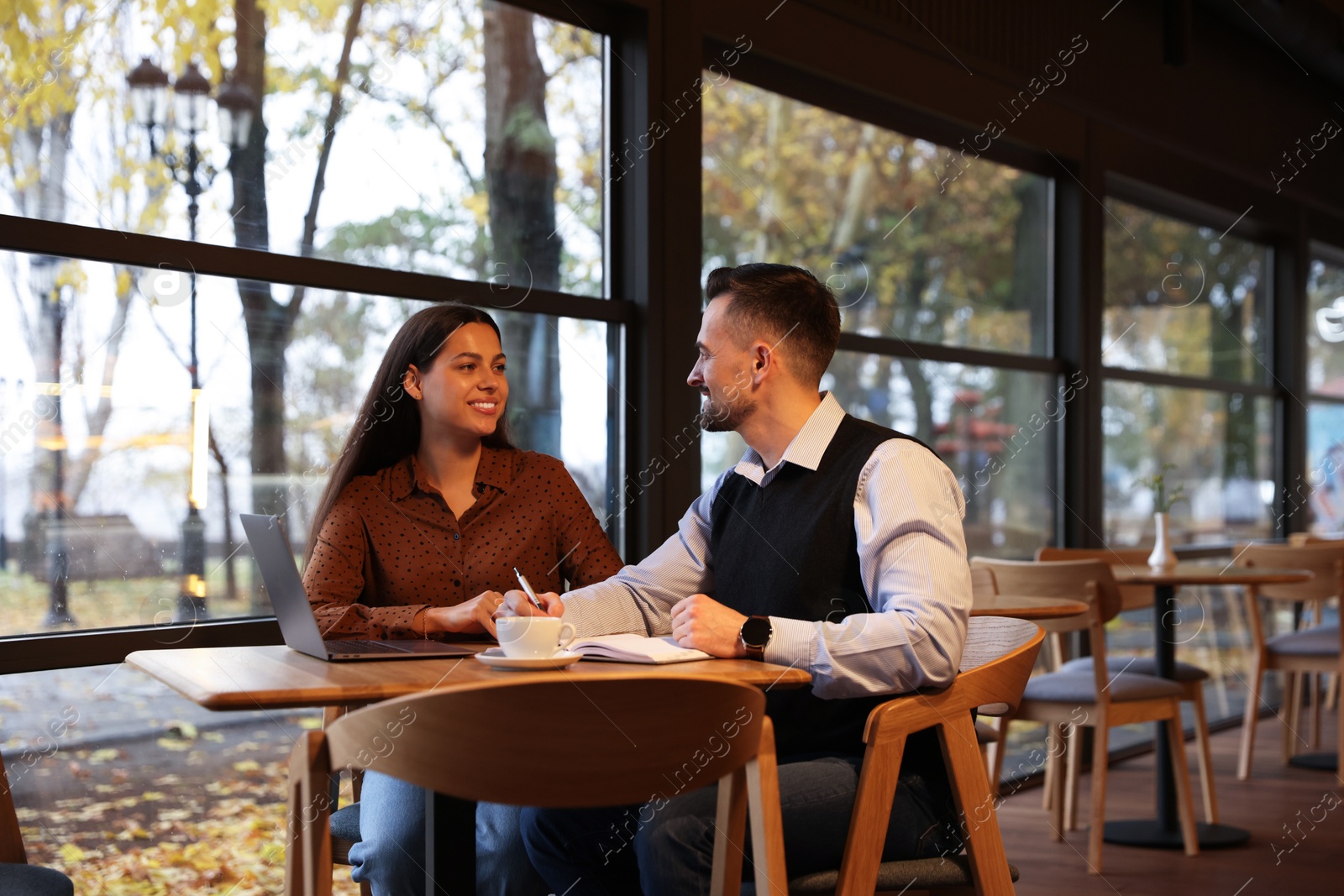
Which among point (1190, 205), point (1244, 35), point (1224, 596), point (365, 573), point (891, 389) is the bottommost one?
point (1224, 596)

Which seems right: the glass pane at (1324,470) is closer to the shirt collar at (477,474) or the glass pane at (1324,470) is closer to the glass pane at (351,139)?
the glass pane at (351,139)

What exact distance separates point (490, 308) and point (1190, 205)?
4076 mm

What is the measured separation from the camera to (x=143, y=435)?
256 cm

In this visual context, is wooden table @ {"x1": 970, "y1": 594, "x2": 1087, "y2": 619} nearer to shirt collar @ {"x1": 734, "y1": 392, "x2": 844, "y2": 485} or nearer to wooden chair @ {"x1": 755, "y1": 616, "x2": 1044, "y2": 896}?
wooden chair @ {"x1": 755, "y1": 616, "x2": 1044, "y2": 896}

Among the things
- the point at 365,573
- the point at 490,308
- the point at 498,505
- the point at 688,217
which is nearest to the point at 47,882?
the point at 365,573

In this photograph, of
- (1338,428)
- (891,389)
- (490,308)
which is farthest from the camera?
(1338,428)

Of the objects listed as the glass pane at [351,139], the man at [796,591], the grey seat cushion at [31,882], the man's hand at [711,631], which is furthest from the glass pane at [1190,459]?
the grey seat cushion at [31,882]

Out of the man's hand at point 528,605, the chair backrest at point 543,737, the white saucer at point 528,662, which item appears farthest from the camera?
the man's hand at point 528,605

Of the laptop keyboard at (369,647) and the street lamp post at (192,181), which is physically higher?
the street lamp post at (192,181)

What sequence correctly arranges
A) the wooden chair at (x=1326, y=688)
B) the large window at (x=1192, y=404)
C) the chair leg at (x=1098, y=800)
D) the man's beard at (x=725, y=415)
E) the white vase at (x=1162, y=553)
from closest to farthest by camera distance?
the man's beard at (x=725, y=415)
the chair leg at (x=1098, y=800)
the white vase at (x=1162, y=553)
the wooden chair at (x=1326, y=688)
the large window at (x=1192, y=404)

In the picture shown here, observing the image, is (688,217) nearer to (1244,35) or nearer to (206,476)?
(206,476)

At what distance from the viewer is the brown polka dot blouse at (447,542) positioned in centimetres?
236

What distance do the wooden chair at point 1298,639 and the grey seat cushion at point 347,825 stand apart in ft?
11.9

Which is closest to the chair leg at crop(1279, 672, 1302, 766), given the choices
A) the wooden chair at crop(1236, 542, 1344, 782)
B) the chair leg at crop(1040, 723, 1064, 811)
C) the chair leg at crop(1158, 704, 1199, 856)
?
the wooden chair at crop(1236, 542, 1344, 782)
